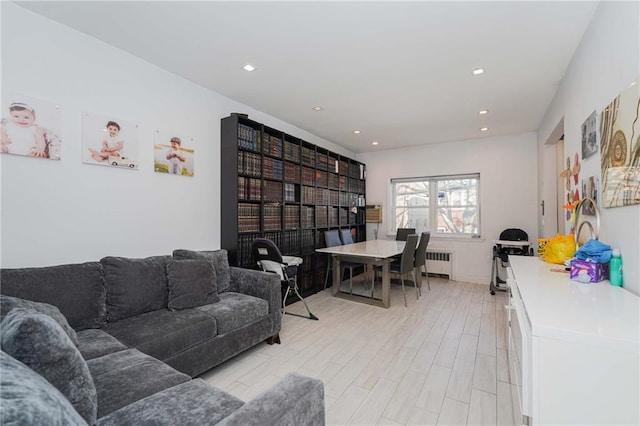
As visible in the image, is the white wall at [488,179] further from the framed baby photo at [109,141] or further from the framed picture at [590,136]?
the framed baby photo at [109,141]

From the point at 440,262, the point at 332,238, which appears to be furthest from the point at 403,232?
the point at 332,238

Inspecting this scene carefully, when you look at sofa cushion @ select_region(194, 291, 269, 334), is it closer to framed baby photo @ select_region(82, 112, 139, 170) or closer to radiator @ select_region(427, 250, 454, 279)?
framed baby photo @ select_region(82, 112, 139, 170)

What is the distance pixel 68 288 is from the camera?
1852 millimetres

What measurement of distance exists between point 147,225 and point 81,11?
168 centimetres

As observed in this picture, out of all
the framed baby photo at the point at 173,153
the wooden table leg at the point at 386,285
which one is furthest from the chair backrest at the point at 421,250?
the framed baby photo at the point at 173,153

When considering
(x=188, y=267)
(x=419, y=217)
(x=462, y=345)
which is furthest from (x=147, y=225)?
(x=419, y=217)

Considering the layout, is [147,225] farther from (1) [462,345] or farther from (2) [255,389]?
(1) [462,345]

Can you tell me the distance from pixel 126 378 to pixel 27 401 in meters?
0.97

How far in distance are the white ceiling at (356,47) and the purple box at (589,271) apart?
1.73 meters

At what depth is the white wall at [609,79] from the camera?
4.70 ft

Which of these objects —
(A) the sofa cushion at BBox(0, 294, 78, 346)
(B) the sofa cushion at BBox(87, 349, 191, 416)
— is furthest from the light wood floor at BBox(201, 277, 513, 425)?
(A) the sofa cushion at BBox(0, 294, 78, 346)

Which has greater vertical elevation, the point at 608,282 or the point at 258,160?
the point at 258,160

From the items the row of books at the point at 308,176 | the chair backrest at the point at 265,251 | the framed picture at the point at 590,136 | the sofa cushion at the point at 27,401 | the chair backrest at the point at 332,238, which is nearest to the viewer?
the sofa cushion at the point at 27,401

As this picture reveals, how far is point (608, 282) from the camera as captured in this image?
162cm
